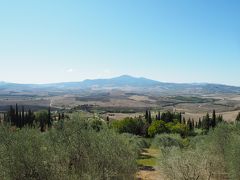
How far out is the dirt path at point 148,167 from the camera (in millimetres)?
44375

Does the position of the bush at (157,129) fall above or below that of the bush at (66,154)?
below

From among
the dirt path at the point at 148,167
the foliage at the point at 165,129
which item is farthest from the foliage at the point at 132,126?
the dirt path at the point at 148,167

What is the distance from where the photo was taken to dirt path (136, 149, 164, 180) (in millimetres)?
44375

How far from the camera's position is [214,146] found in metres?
40.6

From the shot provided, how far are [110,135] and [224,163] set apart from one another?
54.4 ft

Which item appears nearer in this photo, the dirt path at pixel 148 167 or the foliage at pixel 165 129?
the dirt path at pixel 148 167

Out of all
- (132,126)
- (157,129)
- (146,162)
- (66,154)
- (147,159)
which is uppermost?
(66,154)

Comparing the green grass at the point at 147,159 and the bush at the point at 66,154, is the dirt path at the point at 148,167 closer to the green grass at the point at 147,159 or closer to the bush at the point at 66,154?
the green grass at the point at 147,159

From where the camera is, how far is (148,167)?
52.7 meters

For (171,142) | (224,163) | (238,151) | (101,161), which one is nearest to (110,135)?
(101,161)

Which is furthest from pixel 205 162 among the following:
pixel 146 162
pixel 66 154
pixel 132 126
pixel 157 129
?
pixel 132 126

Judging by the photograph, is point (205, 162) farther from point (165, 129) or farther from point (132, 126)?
point (132, 126)

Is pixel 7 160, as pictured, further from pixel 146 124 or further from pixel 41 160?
pixel 146 124

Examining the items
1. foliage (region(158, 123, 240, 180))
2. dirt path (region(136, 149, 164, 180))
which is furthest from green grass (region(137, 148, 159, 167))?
foliage (region(158, 123, 240, 180))
